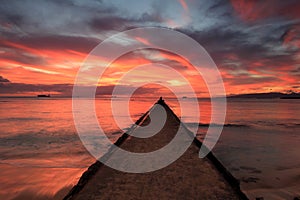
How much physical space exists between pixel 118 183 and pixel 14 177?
3.90m

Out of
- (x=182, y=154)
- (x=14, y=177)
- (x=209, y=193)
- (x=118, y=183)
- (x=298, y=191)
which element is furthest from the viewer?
(x=182, y=154)

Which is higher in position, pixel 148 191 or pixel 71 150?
pixel 148 191

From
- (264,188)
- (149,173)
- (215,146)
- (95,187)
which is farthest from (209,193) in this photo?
(215,146)

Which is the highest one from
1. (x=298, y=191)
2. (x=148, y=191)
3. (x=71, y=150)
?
(x=148, y=191)

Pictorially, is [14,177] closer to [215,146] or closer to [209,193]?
[209,193]

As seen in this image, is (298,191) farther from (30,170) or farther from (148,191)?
(30,170)

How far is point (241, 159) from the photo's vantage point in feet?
28.6

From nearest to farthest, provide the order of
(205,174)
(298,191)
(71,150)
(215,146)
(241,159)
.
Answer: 1. (205,174)
2. (298,191)
3. (241,159)
4. (71,150)
5. (215,146)

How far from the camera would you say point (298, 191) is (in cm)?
548

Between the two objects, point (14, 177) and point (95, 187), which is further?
point (14, 177)

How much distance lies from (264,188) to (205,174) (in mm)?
2144

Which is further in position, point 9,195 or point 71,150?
point 71,150

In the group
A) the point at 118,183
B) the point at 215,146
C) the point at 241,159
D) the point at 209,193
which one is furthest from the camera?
the point at 215,146

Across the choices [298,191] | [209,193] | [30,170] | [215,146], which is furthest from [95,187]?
[215,146]
